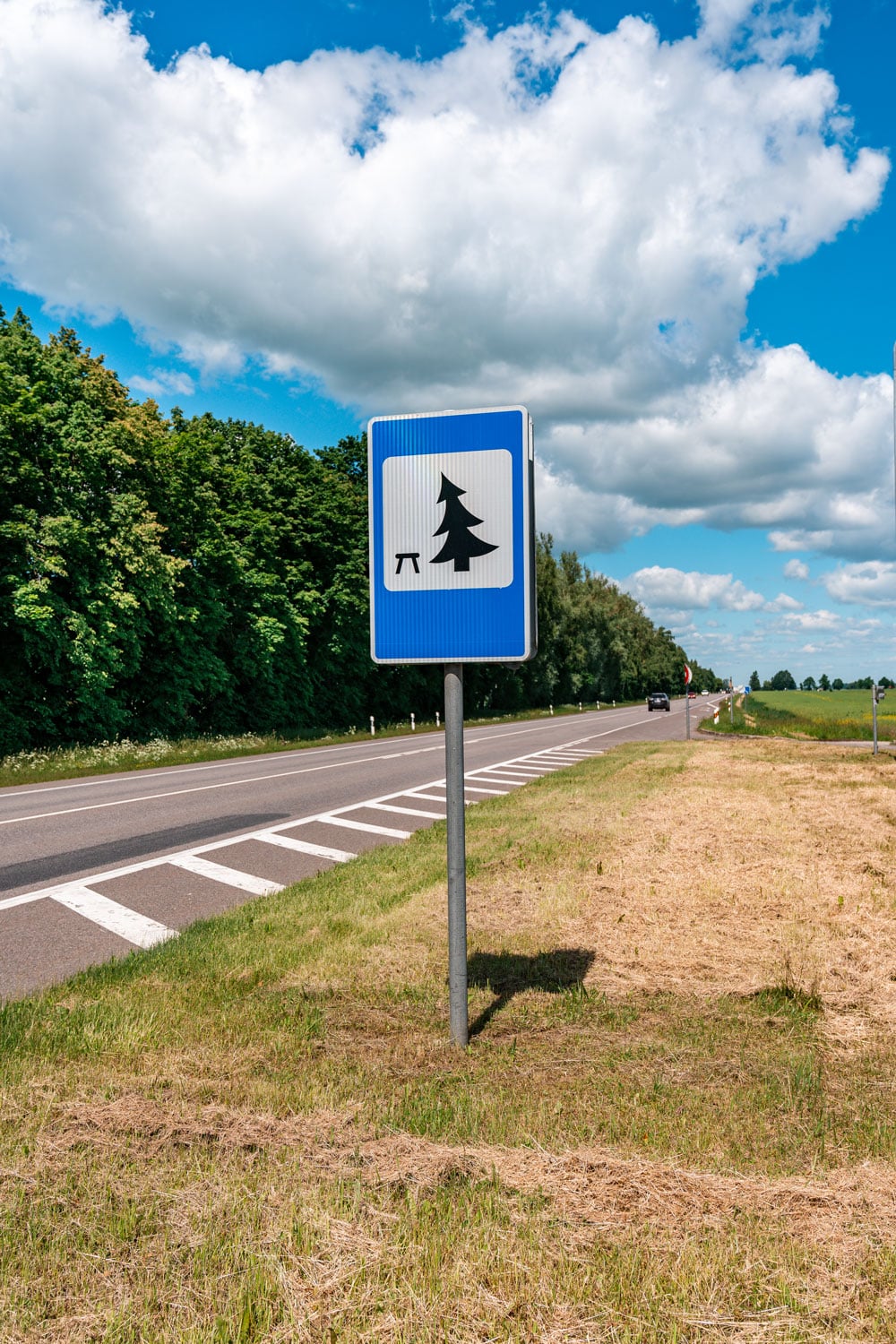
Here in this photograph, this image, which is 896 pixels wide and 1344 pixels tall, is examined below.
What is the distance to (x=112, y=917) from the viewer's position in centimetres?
698

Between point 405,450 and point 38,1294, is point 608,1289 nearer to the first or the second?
point 38,1294

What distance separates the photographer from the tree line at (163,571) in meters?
23.4

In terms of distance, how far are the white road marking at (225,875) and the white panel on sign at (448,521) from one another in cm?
416

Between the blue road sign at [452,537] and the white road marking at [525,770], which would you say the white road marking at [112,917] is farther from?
the white road marking at [525,770]

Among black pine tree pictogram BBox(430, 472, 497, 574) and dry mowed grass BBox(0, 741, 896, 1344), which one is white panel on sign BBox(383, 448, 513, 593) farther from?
dry mowed grass BBox(0, 741, 896, 1344)

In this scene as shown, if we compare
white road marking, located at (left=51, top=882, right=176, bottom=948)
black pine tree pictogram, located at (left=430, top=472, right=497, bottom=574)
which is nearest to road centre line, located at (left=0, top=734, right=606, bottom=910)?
white road marking, located at (left=51, top=882, right=176, bottom=948)

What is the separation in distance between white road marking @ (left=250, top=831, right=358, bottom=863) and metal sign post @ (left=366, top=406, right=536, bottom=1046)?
514 centimetres

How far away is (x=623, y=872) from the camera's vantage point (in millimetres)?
7523

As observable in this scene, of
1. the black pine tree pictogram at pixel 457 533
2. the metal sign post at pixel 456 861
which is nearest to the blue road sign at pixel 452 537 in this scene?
the black pine tree pictogram at pixel 457 533

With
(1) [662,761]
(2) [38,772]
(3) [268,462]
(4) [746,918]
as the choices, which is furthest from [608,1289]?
(3) [268,462]

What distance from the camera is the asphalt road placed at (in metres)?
6.61

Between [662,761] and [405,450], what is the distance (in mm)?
16391

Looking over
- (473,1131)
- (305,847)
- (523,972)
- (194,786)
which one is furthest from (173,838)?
(473,1131)

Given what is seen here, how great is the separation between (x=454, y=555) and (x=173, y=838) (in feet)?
25.9
